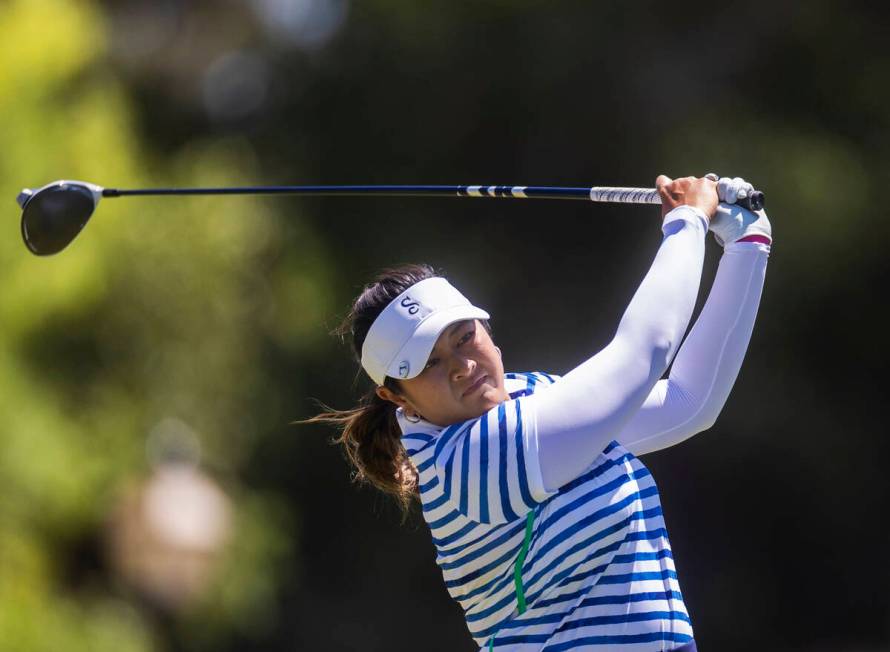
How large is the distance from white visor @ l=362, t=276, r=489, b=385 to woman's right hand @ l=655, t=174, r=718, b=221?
0.27 meters

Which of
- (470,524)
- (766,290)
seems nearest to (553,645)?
(470,524)

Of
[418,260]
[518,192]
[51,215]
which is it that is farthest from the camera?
[418,260]

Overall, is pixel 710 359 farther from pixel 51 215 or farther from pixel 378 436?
pixel 51 215

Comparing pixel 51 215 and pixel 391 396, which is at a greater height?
pixel 51 215

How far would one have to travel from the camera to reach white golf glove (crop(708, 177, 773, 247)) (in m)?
1.70

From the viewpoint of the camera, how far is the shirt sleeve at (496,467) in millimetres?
1523

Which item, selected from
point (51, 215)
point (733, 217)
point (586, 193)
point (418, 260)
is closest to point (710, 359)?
point (733, 217)

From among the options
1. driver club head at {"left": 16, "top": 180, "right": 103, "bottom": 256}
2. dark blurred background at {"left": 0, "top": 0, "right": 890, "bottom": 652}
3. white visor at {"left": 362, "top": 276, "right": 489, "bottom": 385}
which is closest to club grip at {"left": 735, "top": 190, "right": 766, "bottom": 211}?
white visor at {"left": 362, "top": 276, "right": 489, "bottom": 385}

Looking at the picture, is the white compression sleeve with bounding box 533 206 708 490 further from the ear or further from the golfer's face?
the ear

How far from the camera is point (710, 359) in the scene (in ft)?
5.82

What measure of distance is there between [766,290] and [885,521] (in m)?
1.25

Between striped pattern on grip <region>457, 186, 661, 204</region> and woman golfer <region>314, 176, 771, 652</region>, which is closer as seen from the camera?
woman golfer <region>314, 176, 771, 652</region>

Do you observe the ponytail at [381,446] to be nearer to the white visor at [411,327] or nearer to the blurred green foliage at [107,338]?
the white visor at [411,327]

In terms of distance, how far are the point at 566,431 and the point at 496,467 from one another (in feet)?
0.30
